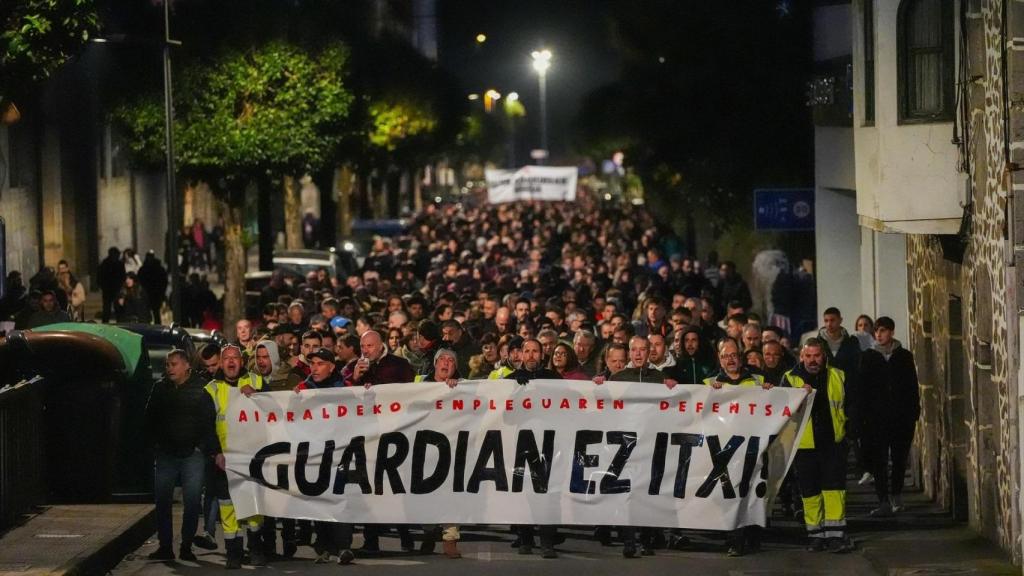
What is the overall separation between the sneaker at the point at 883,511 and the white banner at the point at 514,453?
108 inches

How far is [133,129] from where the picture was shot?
34500 mm

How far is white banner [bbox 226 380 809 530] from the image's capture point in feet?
44.9

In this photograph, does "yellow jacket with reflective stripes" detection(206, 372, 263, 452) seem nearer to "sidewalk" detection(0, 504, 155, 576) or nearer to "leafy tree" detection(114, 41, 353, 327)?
"sidewalk" detection(0, 504, 155, 576)

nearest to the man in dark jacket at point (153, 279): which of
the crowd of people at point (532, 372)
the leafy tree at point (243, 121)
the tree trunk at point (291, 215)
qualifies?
the leafy tree at point (243, 121)

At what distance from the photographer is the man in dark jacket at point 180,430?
1364cm

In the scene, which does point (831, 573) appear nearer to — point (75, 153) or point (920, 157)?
point (920, 157)

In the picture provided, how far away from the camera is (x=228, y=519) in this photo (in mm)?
13703

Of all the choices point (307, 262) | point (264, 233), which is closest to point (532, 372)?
point (307, 262)

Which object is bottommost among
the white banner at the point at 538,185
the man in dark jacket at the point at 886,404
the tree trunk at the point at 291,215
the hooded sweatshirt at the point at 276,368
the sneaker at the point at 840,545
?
the sneaker at the point at 840,545

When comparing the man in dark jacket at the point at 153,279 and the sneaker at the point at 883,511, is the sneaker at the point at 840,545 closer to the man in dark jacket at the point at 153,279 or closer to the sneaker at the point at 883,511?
the sneaker at the point at 883,511

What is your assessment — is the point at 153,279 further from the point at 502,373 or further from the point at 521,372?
the point at 521,372

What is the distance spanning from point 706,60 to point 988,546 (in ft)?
73.3

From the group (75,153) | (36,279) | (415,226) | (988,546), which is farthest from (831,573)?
(415,226)

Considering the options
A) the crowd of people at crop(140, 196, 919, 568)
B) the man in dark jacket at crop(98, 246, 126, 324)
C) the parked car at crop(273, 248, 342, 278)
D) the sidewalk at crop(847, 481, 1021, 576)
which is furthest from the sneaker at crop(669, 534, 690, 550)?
the parked car at crop(273, 248, 342, 278)
